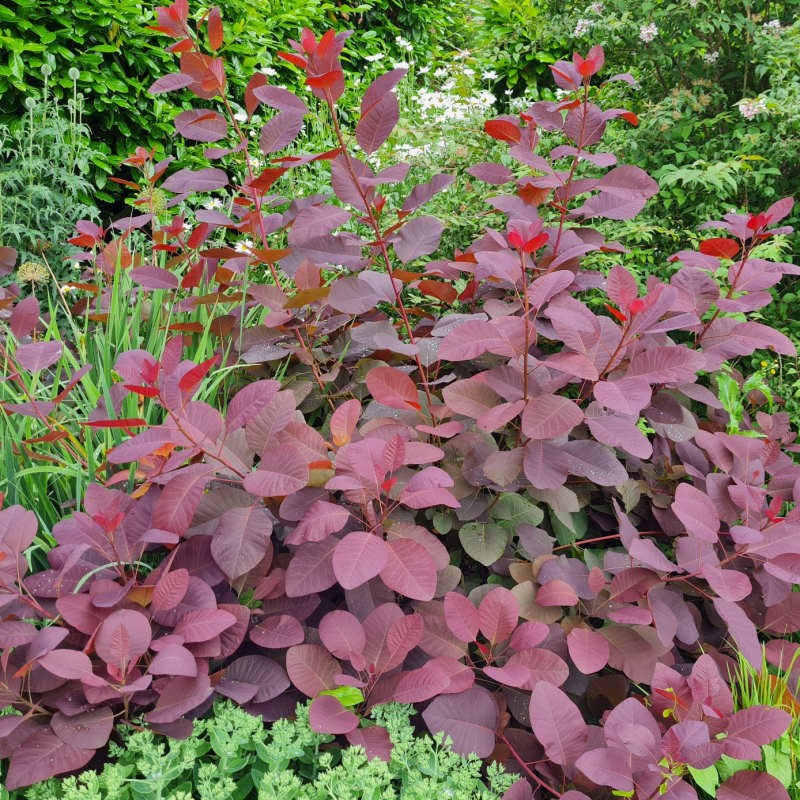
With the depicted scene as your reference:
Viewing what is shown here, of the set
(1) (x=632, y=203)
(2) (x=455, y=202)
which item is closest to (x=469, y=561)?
(1) (x=632, y=203)

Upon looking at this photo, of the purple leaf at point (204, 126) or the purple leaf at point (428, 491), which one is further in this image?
the purple leaf at point (204, 126)

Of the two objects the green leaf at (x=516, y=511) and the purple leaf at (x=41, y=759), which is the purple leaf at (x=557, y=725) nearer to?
the green leaf at (x=516, y=511)

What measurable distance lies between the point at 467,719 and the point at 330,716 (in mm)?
254

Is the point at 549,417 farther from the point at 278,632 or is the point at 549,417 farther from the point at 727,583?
the point at 278,632

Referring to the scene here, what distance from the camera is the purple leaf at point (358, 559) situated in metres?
1.17

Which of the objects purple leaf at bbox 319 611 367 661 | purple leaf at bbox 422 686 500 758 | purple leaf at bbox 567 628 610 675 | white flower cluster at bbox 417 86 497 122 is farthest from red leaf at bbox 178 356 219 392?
white flower cluster at bbox 417 86 497 122

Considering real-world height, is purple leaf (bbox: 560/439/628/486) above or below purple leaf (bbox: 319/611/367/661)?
above

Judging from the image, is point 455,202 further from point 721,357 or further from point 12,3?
point 12,3

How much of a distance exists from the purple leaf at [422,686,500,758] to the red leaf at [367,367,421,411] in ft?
1.77

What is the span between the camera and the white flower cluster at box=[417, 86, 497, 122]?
11.6 feet

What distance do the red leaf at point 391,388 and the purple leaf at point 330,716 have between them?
55cm

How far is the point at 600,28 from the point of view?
3.40 metres

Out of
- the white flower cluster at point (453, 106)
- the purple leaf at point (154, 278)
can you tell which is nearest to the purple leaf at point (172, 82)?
the purple leaf at point (154, 278)

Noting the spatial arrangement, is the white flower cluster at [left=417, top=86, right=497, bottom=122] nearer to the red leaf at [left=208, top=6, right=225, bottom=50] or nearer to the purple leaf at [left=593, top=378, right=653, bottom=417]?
A: the red leaf at [left=208, top=6, right=225, bottom=50]
